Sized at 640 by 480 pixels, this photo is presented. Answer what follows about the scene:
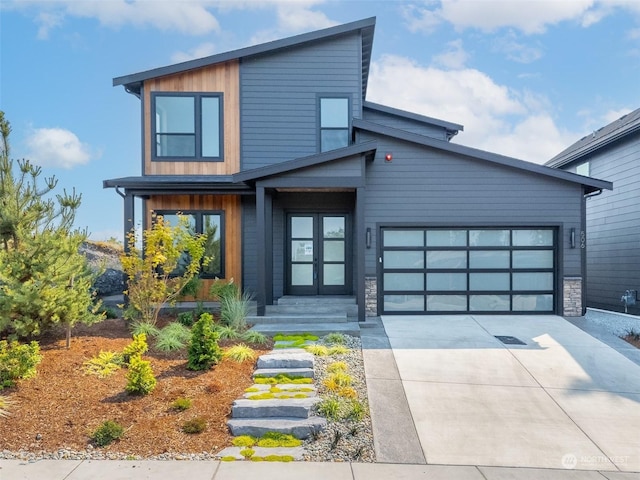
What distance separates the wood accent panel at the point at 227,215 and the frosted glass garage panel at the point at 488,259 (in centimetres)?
579

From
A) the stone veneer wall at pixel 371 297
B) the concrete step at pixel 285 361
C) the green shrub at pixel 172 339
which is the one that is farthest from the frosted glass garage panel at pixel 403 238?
the green shrub at pixel 172 339

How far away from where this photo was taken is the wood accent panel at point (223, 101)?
10266 millimetres

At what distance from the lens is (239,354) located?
6.10m

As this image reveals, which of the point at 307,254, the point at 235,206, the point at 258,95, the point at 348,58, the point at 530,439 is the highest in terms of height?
the point at 348,58

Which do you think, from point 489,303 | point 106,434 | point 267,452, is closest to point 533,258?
point 489,303

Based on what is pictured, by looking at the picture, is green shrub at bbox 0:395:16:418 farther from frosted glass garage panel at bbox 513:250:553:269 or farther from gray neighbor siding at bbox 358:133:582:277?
frosted glass garage panel at bbox 513:250:553:269

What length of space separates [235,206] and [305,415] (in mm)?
6928

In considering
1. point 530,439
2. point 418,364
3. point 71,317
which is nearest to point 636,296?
point 418,364

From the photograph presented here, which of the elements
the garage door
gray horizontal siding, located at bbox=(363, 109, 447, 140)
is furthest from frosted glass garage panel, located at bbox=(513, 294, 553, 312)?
gray horizontal siding, located at bbox=(363, 109, 447, 140)

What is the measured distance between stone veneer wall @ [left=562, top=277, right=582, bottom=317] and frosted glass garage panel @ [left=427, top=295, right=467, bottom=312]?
2.31 m

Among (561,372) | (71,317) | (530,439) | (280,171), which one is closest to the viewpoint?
(530,439)

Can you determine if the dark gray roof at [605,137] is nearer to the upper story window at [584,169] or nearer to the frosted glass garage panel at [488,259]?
the upper story window at [584,169]

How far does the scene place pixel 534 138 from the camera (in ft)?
68.0

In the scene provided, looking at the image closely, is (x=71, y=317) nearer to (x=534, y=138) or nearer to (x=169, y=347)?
(x=169, y=347)
